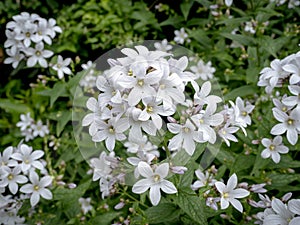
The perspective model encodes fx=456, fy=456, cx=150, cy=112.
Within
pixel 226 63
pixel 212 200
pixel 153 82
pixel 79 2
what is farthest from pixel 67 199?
pixel 79 2

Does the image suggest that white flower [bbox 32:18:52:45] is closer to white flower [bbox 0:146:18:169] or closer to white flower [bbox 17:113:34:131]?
white flower [bbox 17:113:34:131]

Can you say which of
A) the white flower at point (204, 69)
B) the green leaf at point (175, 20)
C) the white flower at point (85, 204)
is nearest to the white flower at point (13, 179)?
the white flower at point (85, 204)

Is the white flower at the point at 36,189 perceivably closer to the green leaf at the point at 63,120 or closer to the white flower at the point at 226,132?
the green leaf at the point at 63,120

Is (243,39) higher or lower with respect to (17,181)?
higher

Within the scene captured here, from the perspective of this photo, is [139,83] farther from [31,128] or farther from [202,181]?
[31,128]

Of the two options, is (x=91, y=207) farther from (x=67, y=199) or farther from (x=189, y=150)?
(x=189, y=150)

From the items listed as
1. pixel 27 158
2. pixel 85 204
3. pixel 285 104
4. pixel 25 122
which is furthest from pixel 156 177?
pixel 25 122

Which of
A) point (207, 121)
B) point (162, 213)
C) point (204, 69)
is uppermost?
point (207, 121)
